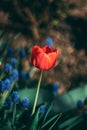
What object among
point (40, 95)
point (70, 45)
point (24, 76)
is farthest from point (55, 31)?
point (40, 95)

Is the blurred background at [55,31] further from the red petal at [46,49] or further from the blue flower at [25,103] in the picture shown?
the red petal at [46,49]

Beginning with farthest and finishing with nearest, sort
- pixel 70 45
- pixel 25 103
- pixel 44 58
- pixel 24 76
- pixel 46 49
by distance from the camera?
pixel 70 45 → pixel 24 76 → pixel 25 103 → pixel 46 49 → pixel 44 58

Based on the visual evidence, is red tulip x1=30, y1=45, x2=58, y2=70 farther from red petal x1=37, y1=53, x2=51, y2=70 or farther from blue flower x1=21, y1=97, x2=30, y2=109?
blue flower x1=21, y1=97, x2=30, y2=109

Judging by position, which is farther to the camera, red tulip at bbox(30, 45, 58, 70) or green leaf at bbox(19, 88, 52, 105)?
green leaf at bbox(19, 88, 52, 105)

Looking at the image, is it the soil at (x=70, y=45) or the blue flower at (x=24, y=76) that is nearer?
the blue flower at (x=24, y=76)

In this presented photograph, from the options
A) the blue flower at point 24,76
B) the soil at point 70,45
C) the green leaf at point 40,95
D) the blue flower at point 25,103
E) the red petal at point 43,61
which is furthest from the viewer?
the soil at point 70,45

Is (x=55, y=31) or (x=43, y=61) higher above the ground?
(x=43, y=61)

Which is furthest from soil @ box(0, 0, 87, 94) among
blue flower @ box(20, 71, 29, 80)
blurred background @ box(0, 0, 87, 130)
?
blue flower @ box(20, 71, 29, 80)

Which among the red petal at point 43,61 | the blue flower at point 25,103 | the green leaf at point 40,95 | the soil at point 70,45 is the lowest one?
the soil at point 70,45

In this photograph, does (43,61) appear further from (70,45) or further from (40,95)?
(70,45)

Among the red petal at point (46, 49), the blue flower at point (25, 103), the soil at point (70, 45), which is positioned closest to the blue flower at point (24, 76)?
the blue flower at point (25, 103)

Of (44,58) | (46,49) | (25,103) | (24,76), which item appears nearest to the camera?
(44,58)

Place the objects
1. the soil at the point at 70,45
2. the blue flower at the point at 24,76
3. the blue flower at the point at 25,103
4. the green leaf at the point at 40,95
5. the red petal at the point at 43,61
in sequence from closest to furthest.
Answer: the red petal at the point at 43,61
the blue flower at the point at 25,103
the green leaf at the point at 40,95
the blue flower at the point at 24,76
the soil at the point at 70,45
